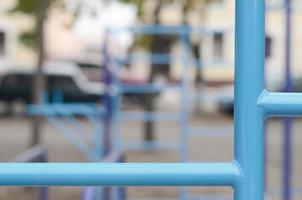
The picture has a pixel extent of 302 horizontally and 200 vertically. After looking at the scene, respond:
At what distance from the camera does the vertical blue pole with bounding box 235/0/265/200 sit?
1471 millimetres

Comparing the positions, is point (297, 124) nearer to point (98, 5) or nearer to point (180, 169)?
point (98, 5)

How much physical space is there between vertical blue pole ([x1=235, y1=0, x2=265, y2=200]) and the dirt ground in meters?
4.27

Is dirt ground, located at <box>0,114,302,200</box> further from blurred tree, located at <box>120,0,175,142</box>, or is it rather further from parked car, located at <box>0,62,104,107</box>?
parked car, located at <box>0,62,104,107</box>

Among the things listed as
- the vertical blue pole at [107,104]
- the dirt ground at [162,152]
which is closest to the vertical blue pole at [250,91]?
the dirt ground at [162,152]

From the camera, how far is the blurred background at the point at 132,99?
6.20 metres

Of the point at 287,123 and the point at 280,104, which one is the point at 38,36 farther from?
the point at 280,104

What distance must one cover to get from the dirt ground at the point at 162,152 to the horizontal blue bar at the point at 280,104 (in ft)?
14.1

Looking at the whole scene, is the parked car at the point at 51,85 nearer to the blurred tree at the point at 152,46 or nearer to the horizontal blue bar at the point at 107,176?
the blurred tree at the point at 152,46

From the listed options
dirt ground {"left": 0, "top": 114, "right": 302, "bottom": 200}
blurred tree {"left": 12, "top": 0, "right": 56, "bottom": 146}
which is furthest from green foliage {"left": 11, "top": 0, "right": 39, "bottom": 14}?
dirt ground {"left": 0, "top": 114, "right": 302, "bottom": 200}

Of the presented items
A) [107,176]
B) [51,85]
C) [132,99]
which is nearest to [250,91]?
[107,176]

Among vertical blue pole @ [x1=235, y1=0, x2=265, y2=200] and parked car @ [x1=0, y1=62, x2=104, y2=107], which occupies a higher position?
vertical blue pole @ [x1=235, y1=0, x2=265, y2=200]

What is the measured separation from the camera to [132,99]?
1506 cm

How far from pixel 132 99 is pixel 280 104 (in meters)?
13.6

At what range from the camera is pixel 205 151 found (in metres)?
10.1
